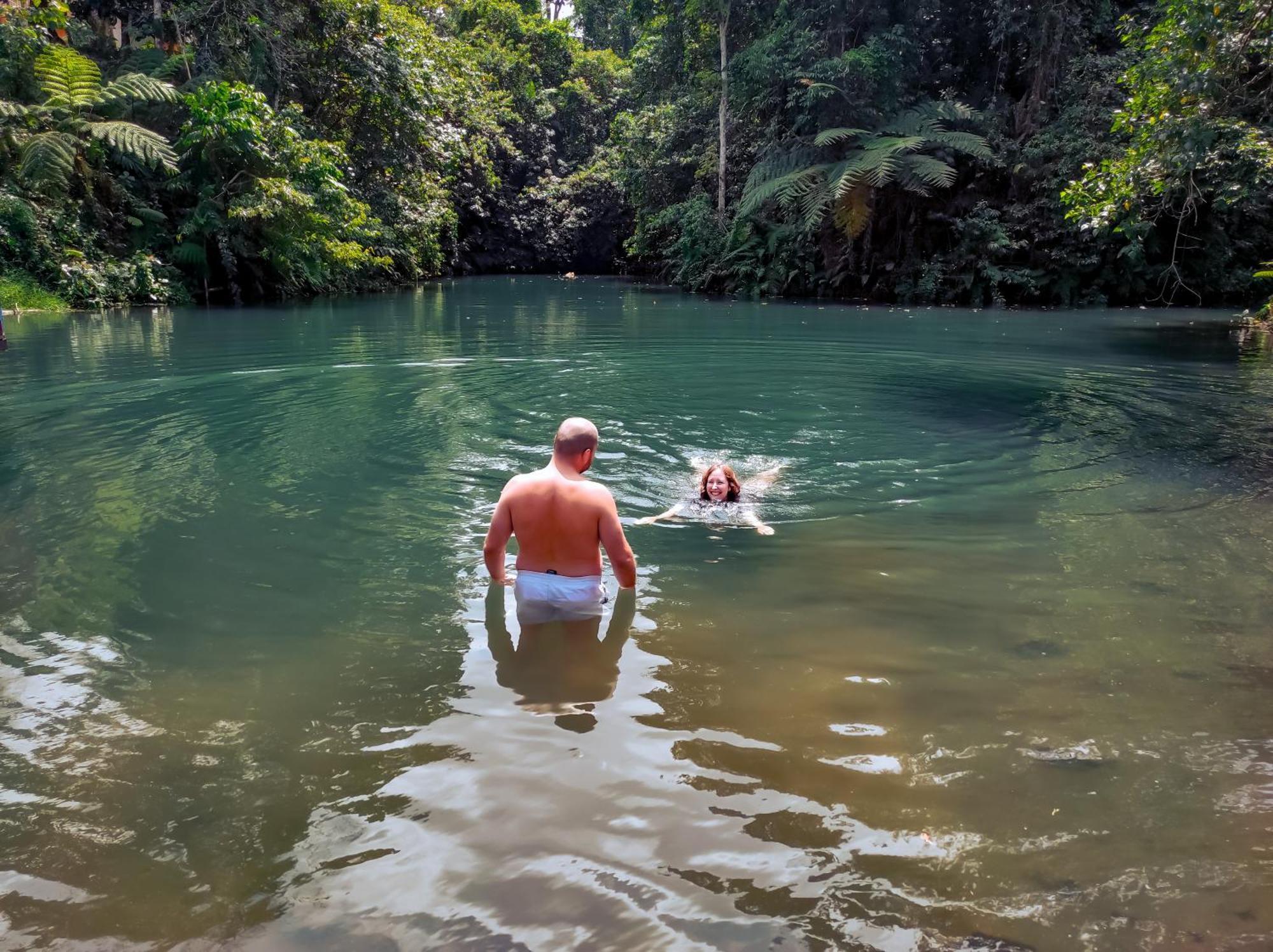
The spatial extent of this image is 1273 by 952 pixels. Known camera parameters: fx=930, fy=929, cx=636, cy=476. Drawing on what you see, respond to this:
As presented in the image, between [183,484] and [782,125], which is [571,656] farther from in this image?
[782,125]

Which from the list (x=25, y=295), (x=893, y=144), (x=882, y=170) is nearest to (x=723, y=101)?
(x=893, y=144)

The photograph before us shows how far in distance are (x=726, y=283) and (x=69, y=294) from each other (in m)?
17.5

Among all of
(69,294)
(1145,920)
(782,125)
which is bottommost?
(1145,920)

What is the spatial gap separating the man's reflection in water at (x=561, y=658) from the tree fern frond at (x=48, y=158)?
1874 cm

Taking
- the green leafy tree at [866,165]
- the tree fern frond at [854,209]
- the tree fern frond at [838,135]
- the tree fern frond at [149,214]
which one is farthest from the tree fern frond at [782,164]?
the tree fern frond at [149,214]

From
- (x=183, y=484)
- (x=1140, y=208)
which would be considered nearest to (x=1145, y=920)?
(x=183, y=484)

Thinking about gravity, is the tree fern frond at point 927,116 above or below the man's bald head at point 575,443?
above

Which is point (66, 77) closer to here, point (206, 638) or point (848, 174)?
point (848, 174)

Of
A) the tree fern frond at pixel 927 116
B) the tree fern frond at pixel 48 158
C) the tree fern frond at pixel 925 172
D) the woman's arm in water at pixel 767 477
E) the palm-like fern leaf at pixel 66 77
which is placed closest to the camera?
the woman's arm in water at pixel 767 477

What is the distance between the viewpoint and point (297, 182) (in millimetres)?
21844

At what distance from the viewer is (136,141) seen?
61.4 feet

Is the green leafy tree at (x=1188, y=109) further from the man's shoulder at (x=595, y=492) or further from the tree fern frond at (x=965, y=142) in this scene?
the man's shoulder at (x=595, y=492)

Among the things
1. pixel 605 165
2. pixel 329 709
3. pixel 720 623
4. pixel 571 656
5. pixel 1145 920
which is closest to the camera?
pixel 1145 920

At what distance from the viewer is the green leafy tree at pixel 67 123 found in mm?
18672
